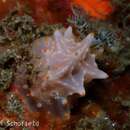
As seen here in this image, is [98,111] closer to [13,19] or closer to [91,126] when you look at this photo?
[91,126]

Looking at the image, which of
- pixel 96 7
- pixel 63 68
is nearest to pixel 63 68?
pixel 63 68

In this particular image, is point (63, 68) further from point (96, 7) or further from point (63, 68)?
point (96, 7)

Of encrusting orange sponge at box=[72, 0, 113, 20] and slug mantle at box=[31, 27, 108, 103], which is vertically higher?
encrusting orange sponge at box=[72, 0, 113, 20]

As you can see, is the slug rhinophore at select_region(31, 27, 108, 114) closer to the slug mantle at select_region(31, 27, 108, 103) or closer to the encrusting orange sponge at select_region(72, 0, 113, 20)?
the slug mantle at select_region(31, 27, 108, 103)

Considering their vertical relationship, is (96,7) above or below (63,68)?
above

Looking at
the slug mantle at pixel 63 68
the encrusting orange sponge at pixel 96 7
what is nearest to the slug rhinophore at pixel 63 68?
the slug mantle at pixel 63 68

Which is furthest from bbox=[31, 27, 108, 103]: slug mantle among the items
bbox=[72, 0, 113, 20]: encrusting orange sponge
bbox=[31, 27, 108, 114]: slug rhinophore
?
bbox=[72, 0, 113, 20]: encrusting orange sponge

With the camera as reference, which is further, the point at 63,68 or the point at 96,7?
the point at 96,7

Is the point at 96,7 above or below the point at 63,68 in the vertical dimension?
above

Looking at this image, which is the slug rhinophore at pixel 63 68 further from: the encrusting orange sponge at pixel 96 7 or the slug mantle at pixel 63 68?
the encrusting orange sponge at pixel 96 7
